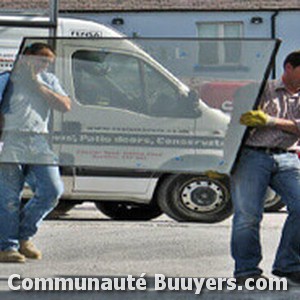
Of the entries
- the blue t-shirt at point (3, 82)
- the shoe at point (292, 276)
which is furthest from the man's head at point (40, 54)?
the shoe at point (292, 276)

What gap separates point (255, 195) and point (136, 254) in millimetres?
1913

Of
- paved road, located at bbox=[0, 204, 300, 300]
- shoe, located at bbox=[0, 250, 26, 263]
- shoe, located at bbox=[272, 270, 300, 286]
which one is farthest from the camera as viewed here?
shoe, located at bbox=[0, 250, 26, 263]

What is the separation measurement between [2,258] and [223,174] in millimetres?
1880

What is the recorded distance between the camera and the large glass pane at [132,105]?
6.08 m

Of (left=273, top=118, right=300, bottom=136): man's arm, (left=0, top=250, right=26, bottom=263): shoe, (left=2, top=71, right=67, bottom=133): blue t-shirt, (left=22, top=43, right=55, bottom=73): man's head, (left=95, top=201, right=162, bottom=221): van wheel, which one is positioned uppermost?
(left=22, top=43, right=55, bottom=73): man's head

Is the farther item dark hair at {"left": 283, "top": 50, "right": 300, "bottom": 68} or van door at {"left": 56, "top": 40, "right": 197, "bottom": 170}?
van door at {"left": 56, "top": 40, "right": 197, "bottom": 170}

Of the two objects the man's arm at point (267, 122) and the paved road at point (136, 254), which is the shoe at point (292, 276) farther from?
the man's arm at point (267, 122)

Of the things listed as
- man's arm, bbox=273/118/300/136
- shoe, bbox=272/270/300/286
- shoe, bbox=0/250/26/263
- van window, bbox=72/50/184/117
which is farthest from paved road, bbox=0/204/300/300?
van window, bbox=72/50/184/117

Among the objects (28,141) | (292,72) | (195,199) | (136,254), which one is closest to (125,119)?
(28,141)

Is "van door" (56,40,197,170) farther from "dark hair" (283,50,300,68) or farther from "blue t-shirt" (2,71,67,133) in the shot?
"dark hair" (283,50,300,68)

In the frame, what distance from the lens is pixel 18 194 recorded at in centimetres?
680

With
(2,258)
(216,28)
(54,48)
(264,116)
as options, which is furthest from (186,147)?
(216,28)

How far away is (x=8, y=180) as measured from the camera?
6.76 metres

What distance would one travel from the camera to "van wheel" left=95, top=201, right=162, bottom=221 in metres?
11.1
